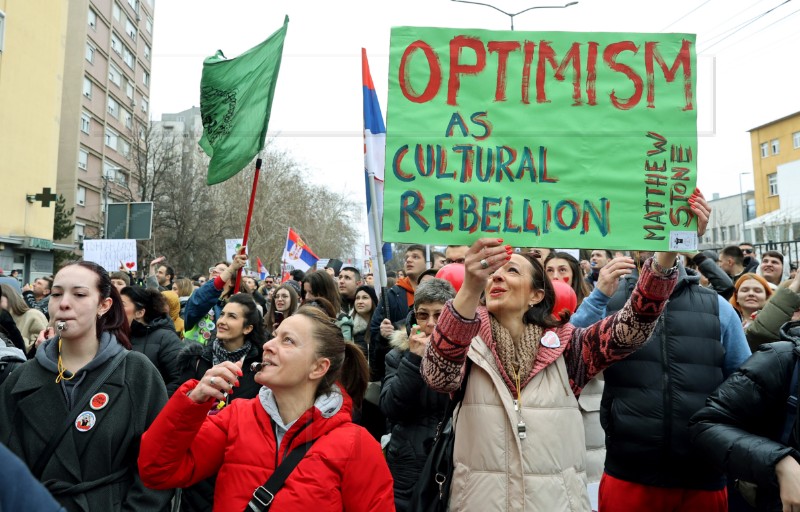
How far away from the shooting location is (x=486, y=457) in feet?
8.91

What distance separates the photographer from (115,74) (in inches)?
2132

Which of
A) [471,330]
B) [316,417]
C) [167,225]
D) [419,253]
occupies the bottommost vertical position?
[316,417]

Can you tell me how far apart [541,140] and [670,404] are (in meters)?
1.58

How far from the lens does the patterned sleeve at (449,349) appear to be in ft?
8.58

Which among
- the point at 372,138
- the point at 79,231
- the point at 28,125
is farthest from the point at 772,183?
the point at 79,231

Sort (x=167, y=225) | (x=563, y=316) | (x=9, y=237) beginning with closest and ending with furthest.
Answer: (x=563, y=316) < (x=9, y=237) < (x=167, y=225)

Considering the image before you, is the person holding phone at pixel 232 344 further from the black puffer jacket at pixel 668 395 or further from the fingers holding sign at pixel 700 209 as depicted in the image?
the fingers holding sign at pixel 700 209

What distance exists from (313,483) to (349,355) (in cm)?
89

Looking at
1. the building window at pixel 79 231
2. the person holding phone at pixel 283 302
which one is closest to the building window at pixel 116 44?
the building window at pixel 79 231

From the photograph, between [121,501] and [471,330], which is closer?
[471,330]

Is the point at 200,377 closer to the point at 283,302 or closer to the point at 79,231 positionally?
the point at 283,302

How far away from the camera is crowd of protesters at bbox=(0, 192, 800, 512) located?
2533mm

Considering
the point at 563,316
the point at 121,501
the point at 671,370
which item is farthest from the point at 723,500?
the point at 121,501

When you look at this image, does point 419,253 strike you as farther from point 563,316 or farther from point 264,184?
point 264,184
